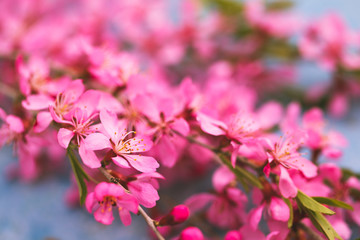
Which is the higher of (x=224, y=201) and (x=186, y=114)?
(x=186, y=114)

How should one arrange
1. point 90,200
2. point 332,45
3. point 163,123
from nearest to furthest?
1. point 90,200
2. point 163,123
3. point 332,45

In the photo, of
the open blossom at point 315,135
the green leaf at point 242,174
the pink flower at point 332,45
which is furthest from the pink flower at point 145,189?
the pink flower at point 332,45

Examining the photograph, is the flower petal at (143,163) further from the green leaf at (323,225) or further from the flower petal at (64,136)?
the green leaf at (323,225)

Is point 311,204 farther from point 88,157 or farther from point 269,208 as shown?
point 88,157

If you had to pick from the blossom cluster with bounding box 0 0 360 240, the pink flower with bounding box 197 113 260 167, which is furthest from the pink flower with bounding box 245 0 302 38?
the pink flower with bounding box 197 113 260 167

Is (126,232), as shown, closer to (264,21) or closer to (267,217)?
(267,217)

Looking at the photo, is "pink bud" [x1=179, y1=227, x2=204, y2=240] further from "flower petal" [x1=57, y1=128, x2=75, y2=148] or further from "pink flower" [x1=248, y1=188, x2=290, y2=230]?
"flower petal" [x1=57, y1=128, x2=75, y2=148]

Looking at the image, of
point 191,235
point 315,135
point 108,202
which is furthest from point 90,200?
point 315,135
